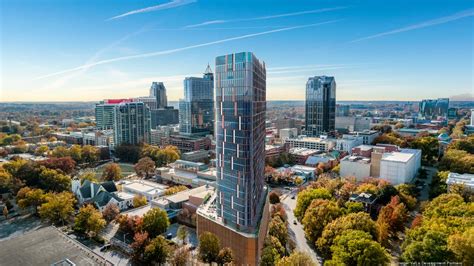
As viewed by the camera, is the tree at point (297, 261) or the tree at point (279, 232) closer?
the tree at point (297, 261)

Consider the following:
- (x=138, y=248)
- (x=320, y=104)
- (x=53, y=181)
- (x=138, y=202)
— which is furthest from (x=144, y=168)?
(x=320, y=104)

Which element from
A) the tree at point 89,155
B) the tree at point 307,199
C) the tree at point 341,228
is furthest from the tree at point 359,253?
the tree at point 89,155

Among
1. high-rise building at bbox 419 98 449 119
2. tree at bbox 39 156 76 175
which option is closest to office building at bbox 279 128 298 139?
tree at bbox 39 156 76 175

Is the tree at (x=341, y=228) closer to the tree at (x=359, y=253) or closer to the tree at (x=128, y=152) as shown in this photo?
the tree at (x=359, y=253)

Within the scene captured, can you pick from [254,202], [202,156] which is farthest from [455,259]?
[202,156]

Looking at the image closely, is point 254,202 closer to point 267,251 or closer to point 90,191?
point 267,251
